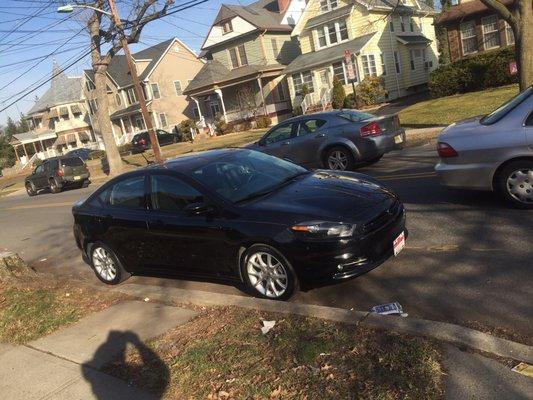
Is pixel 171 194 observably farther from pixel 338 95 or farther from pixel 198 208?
pixel 338 95

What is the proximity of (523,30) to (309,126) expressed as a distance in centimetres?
623

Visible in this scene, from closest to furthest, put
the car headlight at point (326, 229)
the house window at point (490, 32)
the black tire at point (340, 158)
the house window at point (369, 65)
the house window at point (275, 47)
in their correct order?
the car headlight at point (326, 229)
the black tire at point (340, 158)
the house window at point (490, 32)
the house window at point (369, 65)
the house window at point (275, 47)

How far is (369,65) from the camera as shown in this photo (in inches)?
1347

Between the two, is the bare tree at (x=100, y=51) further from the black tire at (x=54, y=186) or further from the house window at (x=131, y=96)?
the house window at (x=131, y=96)

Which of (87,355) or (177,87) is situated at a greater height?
(177,87)

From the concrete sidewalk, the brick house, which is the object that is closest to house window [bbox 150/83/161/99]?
the brick house

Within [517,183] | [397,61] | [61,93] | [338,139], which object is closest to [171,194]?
[517,183]

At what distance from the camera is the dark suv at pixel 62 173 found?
2559 centimetres

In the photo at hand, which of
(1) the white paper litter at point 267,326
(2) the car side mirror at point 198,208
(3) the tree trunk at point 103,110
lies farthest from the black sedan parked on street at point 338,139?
(3) the tree trunk at point 103,110

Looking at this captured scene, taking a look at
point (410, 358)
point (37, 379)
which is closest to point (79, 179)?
point (37, 379)

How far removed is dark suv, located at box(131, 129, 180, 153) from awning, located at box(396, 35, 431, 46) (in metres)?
20.1

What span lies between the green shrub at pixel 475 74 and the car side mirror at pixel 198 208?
23.3 m

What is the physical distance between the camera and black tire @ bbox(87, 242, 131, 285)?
7.16 metres

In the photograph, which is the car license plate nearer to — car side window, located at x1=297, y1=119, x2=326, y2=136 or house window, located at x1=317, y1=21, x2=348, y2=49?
car side window, located at x1=297, y1=119, x2=326, y2=136
